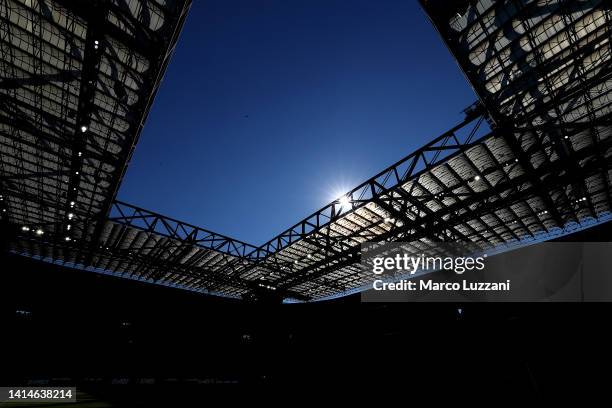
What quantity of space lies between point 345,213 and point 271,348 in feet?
29.9

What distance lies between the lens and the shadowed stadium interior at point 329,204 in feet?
27.3

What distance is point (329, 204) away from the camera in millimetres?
15086

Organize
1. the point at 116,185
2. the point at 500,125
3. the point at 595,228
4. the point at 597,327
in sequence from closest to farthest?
the point at 597,327
the point at 595,228
the point at 500,125
the point at 116,185

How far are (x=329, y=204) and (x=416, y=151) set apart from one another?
4.99 metres

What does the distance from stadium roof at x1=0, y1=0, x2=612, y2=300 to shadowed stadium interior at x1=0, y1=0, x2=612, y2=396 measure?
5 cm

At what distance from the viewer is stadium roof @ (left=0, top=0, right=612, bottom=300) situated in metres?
8.32

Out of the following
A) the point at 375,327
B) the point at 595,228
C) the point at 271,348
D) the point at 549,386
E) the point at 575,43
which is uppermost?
the point at 575,43

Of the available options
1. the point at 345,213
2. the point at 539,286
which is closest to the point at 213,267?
the point at 345,213

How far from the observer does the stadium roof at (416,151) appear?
832 centimetres

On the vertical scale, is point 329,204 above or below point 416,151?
below

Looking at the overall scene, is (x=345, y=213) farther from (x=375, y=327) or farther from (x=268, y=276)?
(x=268, y=276)

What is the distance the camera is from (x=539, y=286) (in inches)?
326

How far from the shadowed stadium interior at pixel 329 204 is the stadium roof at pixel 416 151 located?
53mm

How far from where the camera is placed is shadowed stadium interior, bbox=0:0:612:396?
834 centimetres
